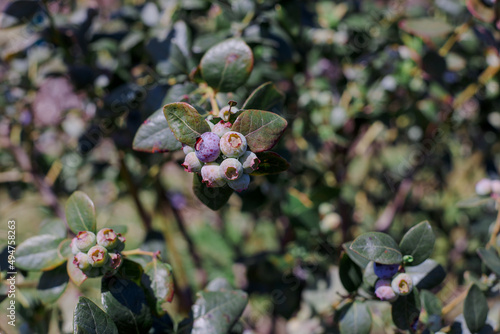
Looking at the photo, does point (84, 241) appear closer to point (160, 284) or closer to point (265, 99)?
point (160, 284)

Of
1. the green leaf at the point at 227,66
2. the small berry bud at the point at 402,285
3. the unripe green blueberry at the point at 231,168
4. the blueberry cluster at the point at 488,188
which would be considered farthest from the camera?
the blueberry cluster at the point at 488,188

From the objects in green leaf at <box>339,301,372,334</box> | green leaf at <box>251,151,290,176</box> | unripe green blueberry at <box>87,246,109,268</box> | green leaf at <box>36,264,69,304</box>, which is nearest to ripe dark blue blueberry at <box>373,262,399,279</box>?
green leaf at <box>339,301,372,334</box>

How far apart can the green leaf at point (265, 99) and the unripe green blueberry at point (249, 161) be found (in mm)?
93

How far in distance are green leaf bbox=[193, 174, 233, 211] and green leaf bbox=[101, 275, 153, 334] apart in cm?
20

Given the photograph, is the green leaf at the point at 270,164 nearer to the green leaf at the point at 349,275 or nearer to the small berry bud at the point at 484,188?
the green leaf at the point at 349,275

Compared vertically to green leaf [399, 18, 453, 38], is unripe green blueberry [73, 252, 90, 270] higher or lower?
lower

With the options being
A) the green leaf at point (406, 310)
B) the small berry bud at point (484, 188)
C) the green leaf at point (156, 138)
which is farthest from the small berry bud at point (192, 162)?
the small berry bud at point (484, 188)

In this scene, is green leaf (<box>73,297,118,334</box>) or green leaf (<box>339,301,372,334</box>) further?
green leaf (<box>339,301,372,334</box>)

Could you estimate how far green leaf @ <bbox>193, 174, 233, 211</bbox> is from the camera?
638mm

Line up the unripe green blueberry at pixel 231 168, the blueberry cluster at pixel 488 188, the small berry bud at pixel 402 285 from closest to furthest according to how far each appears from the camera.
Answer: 1. the unripe green blueberry at pixel 231 168
2. the small berry bud at pixel 402 285
3. the blueberry cluster at pixel 488 188

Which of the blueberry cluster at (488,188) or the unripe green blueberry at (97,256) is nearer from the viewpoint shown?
the unripe green blueberry at (97,256)

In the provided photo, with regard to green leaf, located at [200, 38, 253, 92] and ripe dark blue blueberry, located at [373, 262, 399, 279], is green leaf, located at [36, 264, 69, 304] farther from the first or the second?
ripe dark blue blueberry, located at [373, 262, 399, 279]

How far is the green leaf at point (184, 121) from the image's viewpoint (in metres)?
0.58

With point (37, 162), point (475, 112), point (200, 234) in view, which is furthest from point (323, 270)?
Result: point (200, 234)
